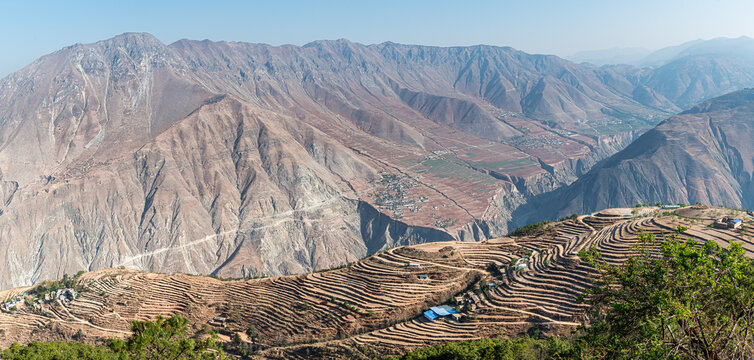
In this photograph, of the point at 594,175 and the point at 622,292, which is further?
the point at 594,175

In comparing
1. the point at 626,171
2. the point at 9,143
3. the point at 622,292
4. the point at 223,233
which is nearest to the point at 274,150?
the point at 223,233

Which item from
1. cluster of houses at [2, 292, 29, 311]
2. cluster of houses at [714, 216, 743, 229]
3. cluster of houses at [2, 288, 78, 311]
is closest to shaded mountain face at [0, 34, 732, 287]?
cluster of houses at [2, 292, 29, 311]

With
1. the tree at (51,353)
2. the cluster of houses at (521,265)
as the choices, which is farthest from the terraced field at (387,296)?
the tree at (51,353)

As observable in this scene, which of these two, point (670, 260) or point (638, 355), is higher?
point (670, 260)

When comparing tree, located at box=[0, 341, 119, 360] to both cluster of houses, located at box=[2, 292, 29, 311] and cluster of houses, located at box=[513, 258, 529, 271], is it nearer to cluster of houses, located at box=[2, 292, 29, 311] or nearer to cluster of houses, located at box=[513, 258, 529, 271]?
cluster of houses, located at box=[2, 292, 29, 311]

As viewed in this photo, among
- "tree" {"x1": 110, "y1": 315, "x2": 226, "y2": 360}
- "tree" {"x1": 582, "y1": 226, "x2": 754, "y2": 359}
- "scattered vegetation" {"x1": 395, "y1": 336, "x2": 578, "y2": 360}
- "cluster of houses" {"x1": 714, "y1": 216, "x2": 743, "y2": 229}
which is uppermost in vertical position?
"tree" {"x1": 582, "y1": 226, "x2": 754, "y2": 359}

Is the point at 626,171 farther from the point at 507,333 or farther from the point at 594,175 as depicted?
the point at 507,333

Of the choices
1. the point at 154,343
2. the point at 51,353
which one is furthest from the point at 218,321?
the point at 154,343
